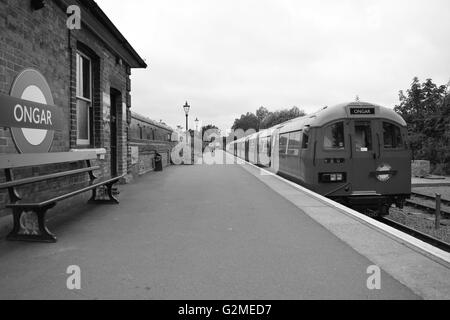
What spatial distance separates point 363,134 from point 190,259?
6581 millimetres

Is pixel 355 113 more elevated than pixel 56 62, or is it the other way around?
pixel 56 62

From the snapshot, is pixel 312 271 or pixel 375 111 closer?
pixel 312 271

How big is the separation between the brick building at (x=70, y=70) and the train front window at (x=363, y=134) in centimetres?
605

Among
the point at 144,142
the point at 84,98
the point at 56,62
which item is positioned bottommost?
the point at 144,142

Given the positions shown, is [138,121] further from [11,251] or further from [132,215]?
[11,251]

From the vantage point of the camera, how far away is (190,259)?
3.99m

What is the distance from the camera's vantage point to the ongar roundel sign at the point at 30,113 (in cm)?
447

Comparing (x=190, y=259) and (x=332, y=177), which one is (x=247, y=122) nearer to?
(x=332, y=177)

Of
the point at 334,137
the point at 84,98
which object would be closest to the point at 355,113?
the point at 334,137

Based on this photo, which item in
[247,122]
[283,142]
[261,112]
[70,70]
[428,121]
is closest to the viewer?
[70,70]

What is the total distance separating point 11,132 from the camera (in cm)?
490

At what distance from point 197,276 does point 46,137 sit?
145 inches
